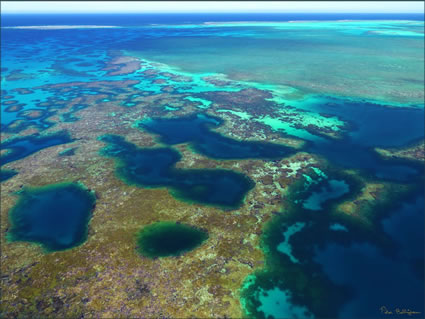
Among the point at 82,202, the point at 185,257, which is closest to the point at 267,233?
the point at 185,257

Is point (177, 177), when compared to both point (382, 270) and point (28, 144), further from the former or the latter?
point (28, 144)

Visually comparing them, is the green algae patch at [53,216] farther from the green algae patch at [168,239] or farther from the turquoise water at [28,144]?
the turquoise water at [28,144]

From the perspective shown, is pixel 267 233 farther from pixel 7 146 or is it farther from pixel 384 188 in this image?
pixel 7 146

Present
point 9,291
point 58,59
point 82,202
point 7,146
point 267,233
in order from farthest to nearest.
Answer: point 58,59 < point 7,146 < point 82,202 < point 267,233 < point 9,291

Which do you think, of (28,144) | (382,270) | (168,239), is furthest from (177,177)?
(28,144)
